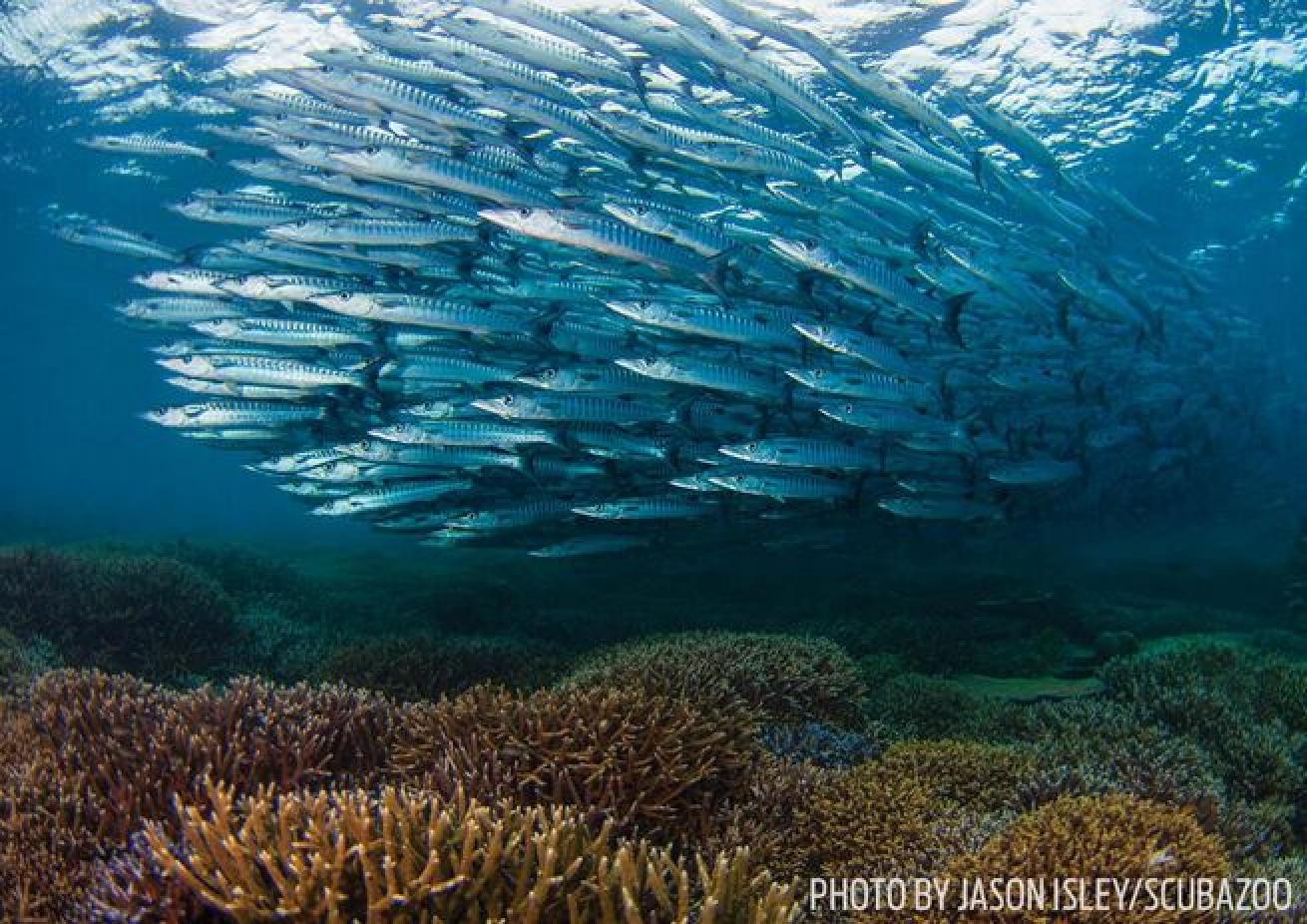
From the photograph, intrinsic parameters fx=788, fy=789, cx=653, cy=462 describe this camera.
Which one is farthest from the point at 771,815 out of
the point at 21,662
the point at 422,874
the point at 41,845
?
the point at 21,662

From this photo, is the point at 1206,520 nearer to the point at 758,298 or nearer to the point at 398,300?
the point at 758,298

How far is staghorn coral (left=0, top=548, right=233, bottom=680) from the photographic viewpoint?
9.10 meters

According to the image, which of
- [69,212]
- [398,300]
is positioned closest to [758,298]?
[398,300]

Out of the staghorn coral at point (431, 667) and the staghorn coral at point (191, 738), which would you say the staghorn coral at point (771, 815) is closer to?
the staghorn coral at point (191, 738)

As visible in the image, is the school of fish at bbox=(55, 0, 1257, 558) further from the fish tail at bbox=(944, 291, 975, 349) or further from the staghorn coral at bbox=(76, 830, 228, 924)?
the staghorn coral at bbox=(76, 830, 228, 924)

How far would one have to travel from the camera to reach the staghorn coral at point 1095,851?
3291 mm

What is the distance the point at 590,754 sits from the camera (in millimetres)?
4211

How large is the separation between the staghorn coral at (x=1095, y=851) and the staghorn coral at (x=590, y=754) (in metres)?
1.42

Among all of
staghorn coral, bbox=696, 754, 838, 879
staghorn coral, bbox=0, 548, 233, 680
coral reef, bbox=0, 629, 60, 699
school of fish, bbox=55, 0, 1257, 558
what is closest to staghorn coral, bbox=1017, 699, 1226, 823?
staghorn coral, bbox=696, 754, 838, 879

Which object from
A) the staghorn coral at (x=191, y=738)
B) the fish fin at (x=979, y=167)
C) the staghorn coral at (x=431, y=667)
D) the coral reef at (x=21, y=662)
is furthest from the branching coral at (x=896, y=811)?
the fish fin at (x=979, y=167)

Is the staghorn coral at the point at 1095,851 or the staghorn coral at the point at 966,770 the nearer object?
the staghorn coral at the point at 1095,851

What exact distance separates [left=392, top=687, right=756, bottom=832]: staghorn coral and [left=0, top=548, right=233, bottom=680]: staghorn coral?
617 centimetres

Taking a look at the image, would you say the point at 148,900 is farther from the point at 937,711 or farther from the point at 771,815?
the point at 937,711

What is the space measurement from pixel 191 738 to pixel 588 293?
577 centimetres
